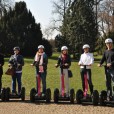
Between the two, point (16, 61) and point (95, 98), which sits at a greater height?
point (16, 61)

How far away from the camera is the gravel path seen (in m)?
12.6

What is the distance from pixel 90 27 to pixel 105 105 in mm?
46173

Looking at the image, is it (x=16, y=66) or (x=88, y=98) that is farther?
(x=16, y=66)

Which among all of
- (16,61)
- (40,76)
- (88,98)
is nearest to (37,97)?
(40,76)

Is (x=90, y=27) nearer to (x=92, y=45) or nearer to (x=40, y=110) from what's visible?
(x=92, y=45)

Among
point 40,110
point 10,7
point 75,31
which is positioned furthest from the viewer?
point 10,7

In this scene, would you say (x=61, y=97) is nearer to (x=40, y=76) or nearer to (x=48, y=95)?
(x=48, y=95)

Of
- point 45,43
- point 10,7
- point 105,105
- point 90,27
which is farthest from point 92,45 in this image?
point 105,105

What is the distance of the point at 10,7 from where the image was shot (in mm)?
69875

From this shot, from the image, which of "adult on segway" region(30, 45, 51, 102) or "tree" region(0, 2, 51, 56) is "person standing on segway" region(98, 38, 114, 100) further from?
"tree" region(0, 2, 51, 56)

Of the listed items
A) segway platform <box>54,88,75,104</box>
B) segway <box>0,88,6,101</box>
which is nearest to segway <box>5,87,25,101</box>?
segway <box>0,88,6,101</box>

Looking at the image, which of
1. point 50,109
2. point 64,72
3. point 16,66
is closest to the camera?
point 50,109

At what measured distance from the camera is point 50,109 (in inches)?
515

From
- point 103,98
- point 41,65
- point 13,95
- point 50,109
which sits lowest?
point 50,109
